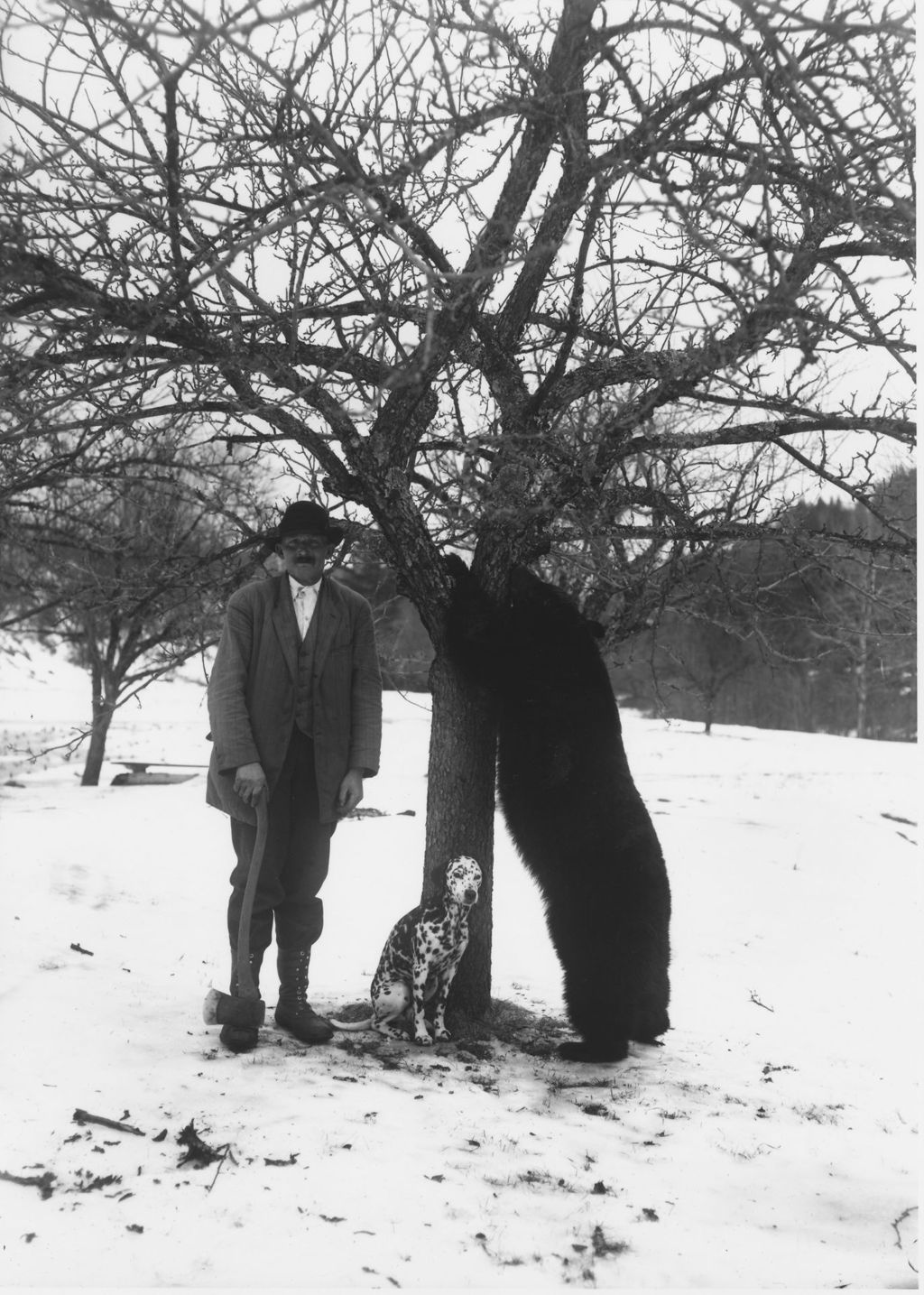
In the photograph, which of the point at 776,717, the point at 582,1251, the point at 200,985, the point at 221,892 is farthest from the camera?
the point at 776,717

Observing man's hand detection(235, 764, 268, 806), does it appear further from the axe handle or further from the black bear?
the black bear

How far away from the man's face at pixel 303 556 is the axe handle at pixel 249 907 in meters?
0.97

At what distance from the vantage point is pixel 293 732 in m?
4.13

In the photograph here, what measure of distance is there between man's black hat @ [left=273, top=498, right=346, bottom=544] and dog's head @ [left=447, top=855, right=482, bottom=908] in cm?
152

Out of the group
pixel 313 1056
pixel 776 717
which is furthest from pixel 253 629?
pixel 776 717

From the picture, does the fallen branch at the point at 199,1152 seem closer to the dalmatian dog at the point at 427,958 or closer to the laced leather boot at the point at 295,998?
the laced leather boot at the point at 295,998

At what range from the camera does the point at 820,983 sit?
716cm

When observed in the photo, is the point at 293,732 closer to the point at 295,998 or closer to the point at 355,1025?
the point at 295,998

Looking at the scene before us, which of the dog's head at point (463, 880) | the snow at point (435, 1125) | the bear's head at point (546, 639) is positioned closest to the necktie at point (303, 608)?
the snow at point (435, 1125)

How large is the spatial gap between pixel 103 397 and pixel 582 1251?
3.08 metres

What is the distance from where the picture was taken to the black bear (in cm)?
426

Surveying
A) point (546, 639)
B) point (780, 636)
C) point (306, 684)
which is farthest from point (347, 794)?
point (780, 636)

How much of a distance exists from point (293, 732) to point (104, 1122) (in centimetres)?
159

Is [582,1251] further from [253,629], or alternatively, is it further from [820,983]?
[820,983]
